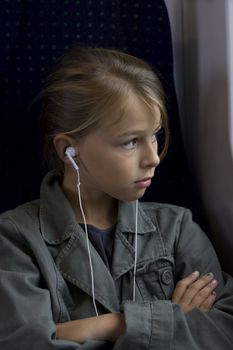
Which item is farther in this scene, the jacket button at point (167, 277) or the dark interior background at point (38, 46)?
the dark interior background at point (38, 46)

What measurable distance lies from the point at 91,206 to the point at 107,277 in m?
0.18

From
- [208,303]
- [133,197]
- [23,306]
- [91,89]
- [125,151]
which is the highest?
[91,89]

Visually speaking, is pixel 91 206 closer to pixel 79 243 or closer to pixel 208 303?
pixel 79 243

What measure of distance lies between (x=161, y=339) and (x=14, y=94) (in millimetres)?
685

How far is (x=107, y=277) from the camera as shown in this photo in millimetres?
1213

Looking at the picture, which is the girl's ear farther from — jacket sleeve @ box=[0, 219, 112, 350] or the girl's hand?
the girl's hand

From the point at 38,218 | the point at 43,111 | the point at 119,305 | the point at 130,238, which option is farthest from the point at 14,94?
the point at 119,305

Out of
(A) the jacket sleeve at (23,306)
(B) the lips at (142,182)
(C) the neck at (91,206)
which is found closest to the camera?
(A) the jacket sleeve at (23,306)

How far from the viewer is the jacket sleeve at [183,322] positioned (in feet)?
3.57

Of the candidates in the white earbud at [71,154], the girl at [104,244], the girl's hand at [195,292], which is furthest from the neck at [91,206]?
the girl's hand at [195,292]

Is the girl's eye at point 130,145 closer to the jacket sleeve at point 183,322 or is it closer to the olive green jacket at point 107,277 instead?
the olive green jacket at point 107,277

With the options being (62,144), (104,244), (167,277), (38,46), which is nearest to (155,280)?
(167,277)

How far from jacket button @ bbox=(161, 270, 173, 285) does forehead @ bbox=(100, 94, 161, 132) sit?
0.34 m

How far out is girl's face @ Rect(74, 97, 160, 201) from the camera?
1148 mm
